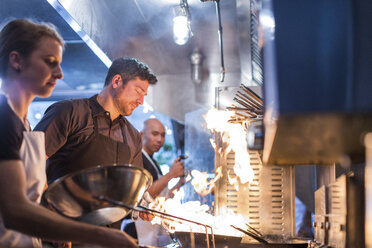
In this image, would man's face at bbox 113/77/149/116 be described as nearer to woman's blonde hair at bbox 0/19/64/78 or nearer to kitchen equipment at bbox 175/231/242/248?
kitchen equipment at bbox 175/231/242/248

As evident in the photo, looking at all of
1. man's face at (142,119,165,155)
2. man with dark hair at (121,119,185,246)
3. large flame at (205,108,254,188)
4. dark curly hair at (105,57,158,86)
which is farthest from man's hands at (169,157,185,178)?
dark curly hair at (105,57,158,86)

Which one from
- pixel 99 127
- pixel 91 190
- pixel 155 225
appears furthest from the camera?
pixel 155 225

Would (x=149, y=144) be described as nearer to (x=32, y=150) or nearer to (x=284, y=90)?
(x=32, y=150)

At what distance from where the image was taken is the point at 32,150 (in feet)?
4.14

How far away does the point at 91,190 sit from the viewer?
1.15 m

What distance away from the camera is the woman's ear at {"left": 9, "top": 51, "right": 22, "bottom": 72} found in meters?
1.20

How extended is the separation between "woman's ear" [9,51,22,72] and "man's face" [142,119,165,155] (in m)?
2.81

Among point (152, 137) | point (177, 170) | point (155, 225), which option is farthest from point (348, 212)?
point (152, 137)

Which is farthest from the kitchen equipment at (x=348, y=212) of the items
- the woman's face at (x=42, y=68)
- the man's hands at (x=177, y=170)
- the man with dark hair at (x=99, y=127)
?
the man's hands at (x=177, y=170)

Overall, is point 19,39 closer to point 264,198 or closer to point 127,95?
point 127,95

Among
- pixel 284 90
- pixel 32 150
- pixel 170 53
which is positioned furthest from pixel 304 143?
pixel 170 53

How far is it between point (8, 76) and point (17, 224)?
46 cm

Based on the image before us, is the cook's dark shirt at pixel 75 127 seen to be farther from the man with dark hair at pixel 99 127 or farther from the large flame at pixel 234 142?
the large flame at pixel 234 142

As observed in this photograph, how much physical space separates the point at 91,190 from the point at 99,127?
41.3 inches
